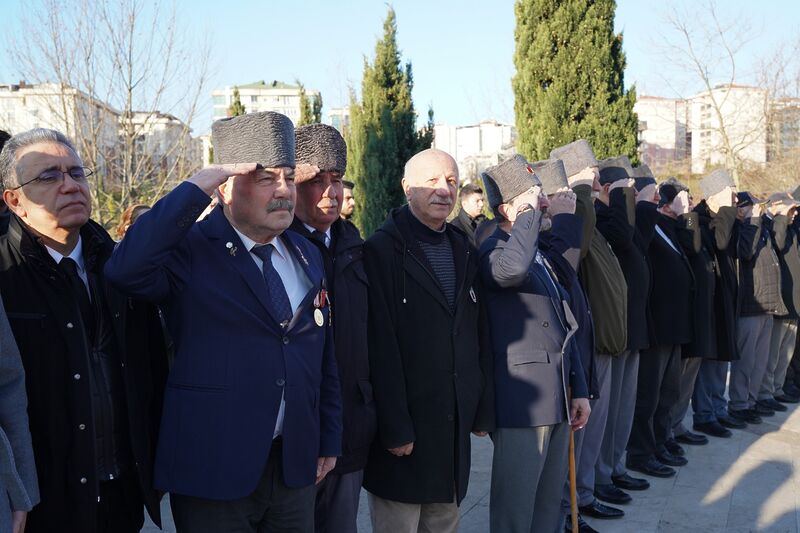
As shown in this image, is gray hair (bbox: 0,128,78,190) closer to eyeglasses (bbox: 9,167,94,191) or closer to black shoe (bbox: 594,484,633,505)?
eyeglasses (bbox: 9,167,94,191)

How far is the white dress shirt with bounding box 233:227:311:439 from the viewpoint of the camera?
2.73m

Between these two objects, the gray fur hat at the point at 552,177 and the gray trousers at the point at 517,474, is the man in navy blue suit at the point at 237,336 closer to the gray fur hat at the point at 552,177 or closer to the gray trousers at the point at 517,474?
the gray trousers at the point at 517,474

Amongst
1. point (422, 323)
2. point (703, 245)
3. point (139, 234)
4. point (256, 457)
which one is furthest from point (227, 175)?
point (703, 245)

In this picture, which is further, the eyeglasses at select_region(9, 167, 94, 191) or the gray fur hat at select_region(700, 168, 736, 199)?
the gray fur hat at select_region(700, 168, 736, 199)

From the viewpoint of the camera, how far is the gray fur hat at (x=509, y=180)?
3.92 m

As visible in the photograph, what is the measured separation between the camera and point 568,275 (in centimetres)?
422

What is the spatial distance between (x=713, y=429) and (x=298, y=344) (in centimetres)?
580

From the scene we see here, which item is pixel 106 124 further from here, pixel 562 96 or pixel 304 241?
pixel 304 241

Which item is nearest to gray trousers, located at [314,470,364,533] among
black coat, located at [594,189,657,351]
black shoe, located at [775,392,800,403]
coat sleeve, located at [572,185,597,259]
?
coat sleeve, located at [572,185,597,259]

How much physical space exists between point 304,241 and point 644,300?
3.44 metres

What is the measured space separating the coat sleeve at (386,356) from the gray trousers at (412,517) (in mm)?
353

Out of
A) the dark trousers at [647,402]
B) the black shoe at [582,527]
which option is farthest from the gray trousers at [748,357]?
the black shoe at [582,527]

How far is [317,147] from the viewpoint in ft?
10.9

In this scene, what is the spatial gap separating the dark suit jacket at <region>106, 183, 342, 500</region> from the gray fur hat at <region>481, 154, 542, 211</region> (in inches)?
65.7
